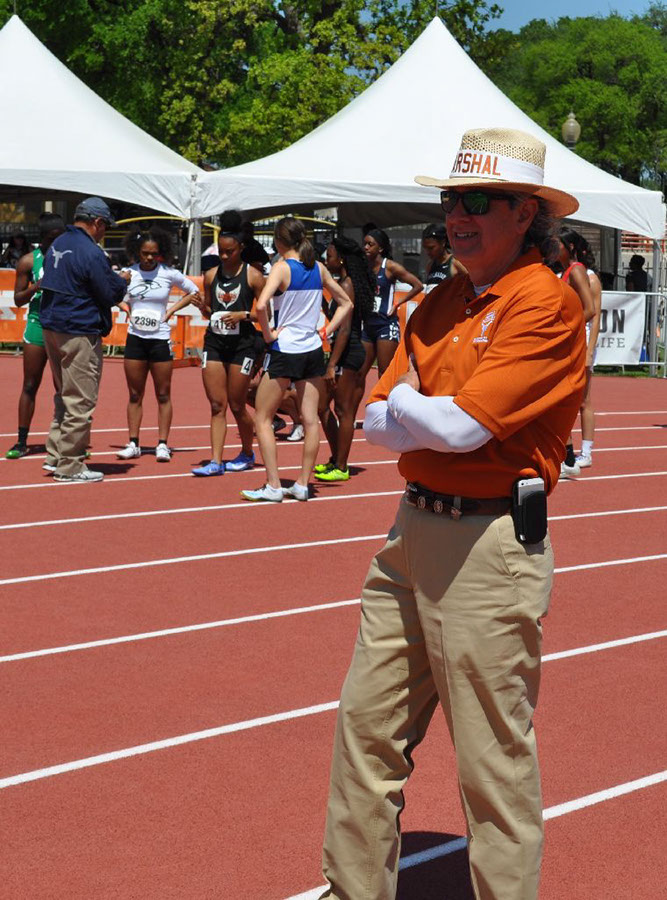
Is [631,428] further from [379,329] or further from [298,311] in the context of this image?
[298,311]

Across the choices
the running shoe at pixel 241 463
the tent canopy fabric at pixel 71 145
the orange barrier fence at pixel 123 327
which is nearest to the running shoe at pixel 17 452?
the running shoe at pixel 241 463

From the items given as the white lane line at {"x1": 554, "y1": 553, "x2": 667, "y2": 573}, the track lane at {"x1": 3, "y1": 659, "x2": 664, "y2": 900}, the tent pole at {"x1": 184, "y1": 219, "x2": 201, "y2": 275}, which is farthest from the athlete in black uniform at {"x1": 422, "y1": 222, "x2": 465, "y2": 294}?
the tent pole at {"x1": 184, "y1": 219, "x2": 201, "y2": 275}

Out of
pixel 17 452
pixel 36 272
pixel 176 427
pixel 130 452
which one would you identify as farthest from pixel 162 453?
pixel 176 427

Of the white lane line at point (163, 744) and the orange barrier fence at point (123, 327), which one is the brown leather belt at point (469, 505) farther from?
the orange barrier fence at point (123, 327)

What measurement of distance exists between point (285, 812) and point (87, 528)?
15.7ft

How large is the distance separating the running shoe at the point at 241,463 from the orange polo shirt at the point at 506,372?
7963mm

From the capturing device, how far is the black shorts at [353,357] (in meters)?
11.0

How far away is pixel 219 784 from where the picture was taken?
4527 millimetres

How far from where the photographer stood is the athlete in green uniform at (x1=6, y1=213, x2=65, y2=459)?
37.5 ft

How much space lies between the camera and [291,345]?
9.66 meters

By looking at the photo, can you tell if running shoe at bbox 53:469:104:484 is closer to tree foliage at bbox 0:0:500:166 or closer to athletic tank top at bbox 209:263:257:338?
athletic tank top at bbox 209:263:257:338

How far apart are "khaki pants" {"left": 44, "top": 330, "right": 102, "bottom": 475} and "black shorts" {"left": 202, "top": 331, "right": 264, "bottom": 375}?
0.87 meters

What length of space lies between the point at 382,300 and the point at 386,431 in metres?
8.63

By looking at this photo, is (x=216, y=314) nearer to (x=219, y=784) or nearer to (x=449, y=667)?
(x=219, y=784)
